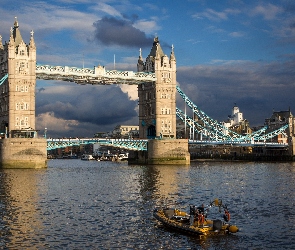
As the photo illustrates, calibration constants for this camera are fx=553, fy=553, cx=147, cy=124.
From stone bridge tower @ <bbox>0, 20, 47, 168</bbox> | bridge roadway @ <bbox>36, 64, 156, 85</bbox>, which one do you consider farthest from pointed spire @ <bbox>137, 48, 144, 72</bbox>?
stone bridge tower @ <bbox>0, 20, 47, 168</bbox>

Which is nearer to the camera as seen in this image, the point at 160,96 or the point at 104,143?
the point at 104,143

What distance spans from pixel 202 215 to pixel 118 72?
80.4 m

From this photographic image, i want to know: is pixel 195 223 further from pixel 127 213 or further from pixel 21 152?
pixel 21 152

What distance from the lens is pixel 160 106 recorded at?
122m

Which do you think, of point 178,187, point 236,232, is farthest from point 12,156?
point 236,232

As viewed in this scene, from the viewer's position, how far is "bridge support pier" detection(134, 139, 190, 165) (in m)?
115

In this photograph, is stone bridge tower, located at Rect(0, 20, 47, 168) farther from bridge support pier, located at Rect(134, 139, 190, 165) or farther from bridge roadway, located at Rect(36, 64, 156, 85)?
bridge support pier, located at Rect(134, 139, 190, 165)

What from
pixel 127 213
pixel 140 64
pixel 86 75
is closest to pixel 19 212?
pixel 127 213

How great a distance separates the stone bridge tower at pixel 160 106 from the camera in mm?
116875

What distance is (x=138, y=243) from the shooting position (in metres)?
33.4

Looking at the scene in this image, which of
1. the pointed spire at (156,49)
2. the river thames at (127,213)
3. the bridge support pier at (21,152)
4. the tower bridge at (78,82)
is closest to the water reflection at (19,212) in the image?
the river thames at (127,213)

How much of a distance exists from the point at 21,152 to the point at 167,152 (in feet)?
106

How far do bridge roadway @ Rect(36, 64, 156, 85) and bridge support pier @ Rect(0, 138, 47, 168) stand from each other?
1482 cm

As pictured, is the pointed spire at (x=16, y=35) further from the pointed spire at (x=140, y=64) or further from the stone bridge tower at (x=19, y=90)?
the pointed spire at (x=140, y=64)
